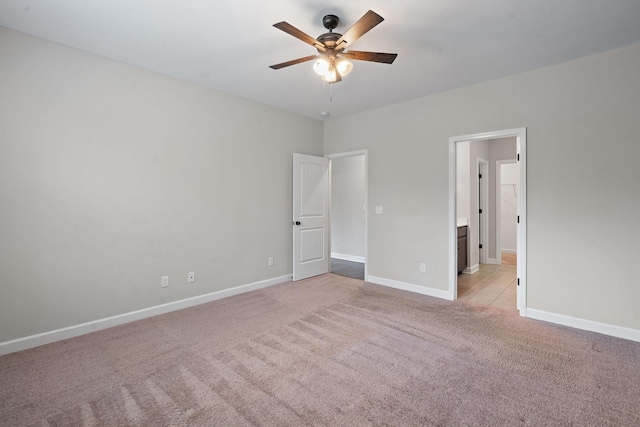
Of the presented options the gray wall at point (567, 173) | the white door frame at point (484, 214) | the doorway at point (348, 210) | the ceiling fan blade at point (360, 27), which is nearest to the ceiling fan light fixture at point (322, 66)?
the ceiling fan blade at point (360, 27)

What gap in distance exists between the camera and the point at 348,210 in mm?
6801

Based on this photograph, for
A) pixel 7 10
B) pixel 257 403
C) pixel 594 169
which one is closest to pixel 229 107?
Answer: pixel 7 10

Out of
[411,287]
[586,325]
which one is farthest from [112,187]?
[586,325]

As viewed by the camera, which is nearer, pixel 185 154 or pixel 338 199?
pixel 185 154

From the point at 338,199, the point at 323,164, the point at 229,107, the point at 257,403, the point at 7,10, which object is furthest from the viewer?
the point at 338,199

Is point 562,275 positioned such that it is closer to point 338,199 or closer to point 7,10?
point 338,199

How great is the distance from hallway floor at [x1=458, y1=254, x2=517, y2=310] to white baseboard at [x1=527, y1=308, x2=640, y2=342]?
0.33 m

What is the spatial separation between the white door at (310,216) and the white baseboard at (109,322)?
932 millimetres

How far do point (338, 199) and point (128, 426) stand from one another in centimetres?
572

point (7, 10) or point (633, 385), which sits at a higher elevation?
point (7, 10)

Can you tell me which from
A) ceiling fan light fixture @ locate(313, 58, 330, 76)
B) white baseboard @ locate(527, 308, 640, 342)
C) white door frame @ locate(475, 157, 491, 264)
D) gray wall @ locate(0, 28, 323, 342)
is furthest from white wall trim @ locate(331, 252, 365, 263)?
ceiling fan light fixture @ locate(313, 58, 330, 76)

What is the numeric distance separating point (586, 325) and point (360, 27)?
3447mm

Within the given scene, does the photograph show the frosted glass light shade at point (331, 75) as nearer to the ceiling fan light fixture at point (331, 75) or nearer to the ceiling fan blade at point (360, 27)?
the ceiling fan light fixture at point (331, 75)

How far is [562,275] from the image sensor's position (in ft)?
10.0
